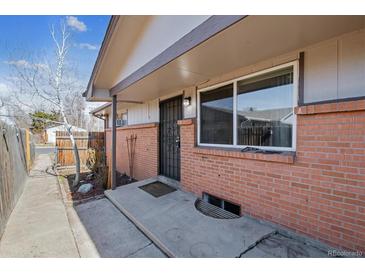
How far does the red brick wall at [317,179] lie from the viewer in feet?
6.89

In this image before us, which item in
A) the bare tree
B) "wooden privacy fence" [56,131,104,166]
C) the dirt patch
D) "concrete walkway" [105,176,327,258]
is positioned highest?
the bare tree

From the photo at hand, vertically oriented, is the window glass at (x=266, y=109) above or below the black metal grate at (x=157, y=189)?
above

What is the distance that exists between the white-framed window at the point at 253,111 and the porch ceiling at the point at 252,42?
32 centimetres

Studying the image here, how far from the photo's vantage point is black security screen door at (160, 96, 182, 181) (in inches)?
205

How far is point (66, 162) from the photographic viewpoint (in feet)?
33.3

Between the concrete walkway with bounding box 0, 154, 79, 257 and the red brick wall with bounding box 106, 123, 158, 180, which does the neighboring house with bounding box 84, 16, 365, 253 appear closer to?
the red brick wall with bounding box 106, 123, 158, 180

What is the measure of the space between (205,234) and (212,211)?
2.59ft

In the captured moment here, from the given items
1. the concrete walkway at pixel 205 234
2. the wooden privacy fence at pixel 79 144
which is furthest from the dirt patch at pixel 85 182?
the concrete walkway at pixel 205 234

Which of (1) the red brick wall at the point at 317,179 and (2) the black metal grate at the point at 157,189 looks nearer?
(1) the red brick wall at the point at 317,179

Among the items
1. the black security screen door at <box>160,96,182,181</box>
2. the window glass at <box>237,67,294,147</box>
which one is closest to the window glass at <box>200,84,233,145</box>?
the window glass at <box>237,67,294,147</box>

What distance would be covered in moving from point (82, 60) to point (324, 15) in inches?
368

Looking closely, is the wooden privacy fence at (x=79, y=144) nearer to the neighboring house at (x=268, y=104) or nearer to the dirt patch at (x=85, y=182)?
the dirt patch at (x=85, y=182)

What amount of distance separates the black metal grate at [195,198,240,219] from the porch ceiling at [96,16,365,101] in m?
2.57
